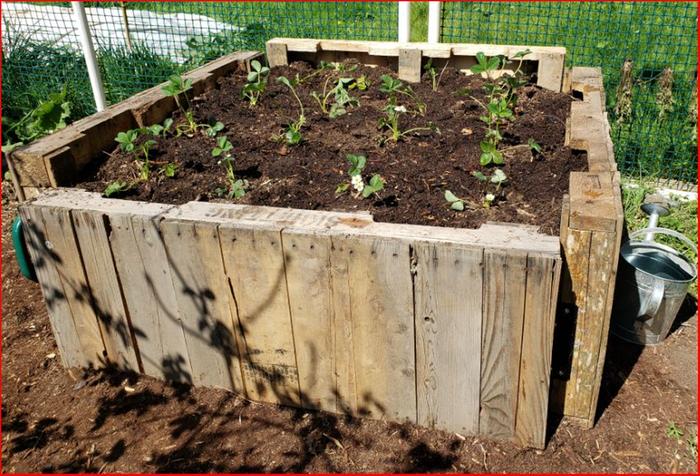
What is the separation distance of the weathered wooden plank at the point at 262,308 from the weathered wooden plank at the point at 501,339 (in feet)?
2.24

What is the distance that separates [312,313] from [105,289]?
858 mm

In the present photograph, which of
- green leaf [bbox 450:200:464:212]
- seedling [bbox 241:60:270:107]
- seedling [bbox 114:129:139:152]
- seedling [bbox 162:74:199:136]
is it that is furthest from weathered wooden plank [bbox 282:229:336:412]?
seedling [bbox 241:60:270:107]

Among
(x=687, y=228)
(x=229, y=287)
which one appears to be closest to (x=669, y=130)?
(x=687, y=228)

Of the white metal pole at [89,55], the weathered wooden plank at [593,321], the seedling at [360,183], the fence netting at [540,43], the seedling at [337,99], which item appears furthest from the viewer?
the white metal pole at [89,55]

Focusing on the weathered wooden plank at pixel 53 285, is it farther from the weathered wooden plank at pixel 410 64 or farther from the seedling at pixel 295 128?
the weathered wooden plank at pixel 410 64

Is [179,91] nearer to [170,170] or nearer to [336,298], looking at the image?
[170,170]

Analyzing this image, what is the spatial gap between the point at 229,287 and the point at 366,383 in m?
0.60

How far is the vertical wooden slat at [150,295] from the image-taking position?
2289 mm

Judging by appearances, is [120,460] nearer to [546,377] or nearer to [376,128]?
[546,377]

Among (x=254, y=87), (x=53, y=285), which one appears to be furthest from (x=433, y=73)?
(x=53, y=285)

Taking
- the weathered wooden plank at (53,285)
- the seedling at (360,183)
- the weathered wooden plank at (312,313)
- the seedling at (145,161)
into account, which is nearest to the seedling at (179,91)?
the seedling at (145,161)

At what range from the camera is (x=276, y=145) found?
3.02 m

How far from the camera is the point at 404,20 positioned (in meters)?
4.28

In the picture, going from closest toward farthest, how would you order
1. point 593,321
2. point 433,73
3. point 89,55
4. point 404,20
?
point 593,321
point 433,73
point 404,20
point 89,55
